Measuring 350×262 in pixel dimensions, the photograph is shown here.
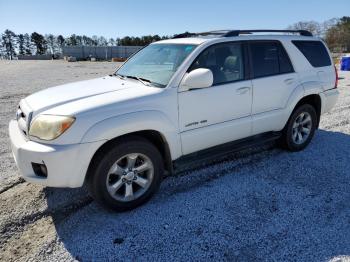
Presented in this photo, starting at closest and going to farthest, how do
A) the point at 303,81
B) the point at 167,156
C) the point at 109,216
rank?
the point at 109,216, the point at 167,156, the point at 303,81

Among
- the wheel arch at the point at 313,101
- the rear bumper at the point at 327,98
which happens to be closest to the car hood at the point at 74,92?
the wheel arch at the point at 313,101

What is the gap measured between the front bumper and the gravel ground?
1.70 feet

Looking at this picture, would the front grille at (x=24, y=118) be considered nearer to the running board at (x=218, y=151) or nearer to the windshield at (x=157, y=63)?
the windshield at (x=157, y=63)

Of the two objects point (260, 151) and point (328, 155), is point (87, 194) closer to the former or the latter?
point (260, 151)

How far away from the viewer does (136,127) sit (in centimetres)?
335

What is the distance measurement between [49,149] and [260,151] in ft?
10.9

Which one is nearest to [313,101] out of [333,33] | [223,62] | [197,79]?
[223,62]

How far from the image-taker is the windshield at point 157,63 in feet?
12.6

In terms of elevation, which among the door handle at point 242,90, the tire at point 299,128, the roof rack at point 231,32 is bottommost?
the tire at point 299,128

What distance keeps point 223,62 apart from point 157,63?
83cm

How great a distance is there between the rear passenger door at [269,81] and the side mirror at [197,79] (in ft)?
3.19

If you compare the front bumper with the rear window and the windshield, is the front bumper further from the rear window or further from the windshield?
the rear window

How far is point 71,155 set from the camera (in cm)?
306

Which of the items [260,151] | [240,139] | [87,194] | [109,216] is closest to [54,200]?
[87,194]
